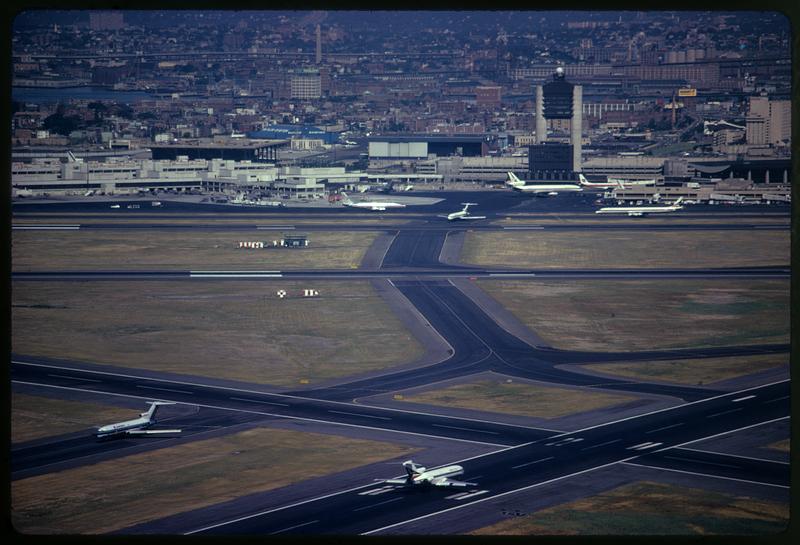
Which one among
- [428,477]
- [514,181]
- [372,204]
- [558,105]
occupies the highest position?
[558,105]

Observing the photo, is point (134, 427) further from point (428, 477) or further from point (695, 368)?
point (695, 368)

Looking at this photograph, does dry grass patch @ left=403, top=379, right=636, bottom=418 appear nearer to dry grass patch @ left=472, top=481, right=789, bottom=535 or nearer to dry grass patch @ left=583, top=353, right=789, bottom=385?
dry grass patch @ left=583, top=353, right=789, bottom=385

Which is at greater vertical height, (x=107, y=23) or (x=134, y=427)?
(x=107, y=23)

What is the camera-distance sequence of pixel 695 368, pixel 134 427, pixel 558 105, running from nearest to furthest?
pixel 134 427 < pixel 695 368 < pixel 558 105

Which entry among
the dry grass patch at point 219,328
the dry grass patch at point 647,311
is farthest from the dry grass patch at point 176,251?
the dry grass patch at point 647,311

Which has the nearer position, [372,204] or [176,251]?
[176,251]

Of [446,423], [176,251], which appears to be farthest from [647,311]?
[176,251]

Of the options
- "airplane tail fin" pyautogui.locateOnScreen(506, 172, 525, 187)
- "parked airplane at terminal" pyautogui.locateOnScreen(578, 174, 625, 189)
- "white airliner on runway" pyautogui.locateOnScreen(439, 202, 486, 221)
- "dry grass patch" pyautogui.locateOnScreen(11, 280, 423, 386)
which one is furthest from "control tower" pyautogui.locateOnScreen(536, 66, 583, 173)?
"dry grass patch" pyautogui.locateOnScreen(11, 280, 423, 386)

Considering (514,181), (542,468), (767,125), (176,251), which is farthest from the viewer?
(767,125)
